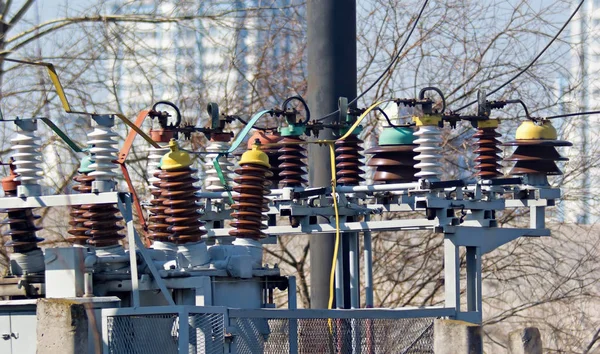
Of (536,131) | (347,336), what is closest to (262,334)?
(347,336)

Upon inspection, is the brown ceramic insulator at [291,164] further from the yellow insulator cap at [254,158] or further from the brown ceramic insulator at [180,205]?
the brown ceramic insulator at [180,205]

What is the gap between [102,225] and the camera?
717 cm

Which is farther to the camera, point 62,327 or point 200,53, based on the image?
point 200,53

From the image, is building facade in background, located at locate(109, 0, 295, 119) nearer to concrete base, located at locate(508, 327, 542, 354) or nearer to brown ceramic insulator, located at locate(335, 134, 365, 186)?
brown ceramic insulator, located at locate(335, 134, 365, 186)

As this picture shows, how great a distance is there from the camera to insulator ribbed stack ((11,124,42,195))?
23.4 feet

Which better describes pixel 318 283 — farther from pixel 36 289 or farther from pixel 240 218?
pixel 36 289

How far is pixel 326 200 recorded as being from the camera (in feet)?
29.6

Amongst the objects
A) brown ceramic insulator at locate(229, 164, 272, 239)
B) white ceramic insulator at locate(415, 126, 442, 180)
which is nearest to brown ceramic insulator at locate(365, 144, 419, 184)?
white ceramic insulator at locate(415, 126, 442, 180)

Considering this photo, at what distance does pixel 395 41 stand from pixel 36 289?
10.1 metres

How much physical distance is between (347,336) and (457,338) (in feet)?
3.54

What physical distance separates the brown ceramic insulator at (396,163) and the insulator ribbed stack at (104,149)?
287 cm

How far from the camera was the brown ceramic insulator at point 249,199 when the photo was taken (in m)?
7.78

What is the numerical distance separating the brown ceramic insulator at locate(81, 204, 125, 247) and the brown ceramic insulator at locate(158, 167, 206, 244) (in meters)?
0.34

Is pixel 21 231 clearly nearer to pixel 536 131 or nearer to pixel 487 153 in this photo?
pixel 487 153
